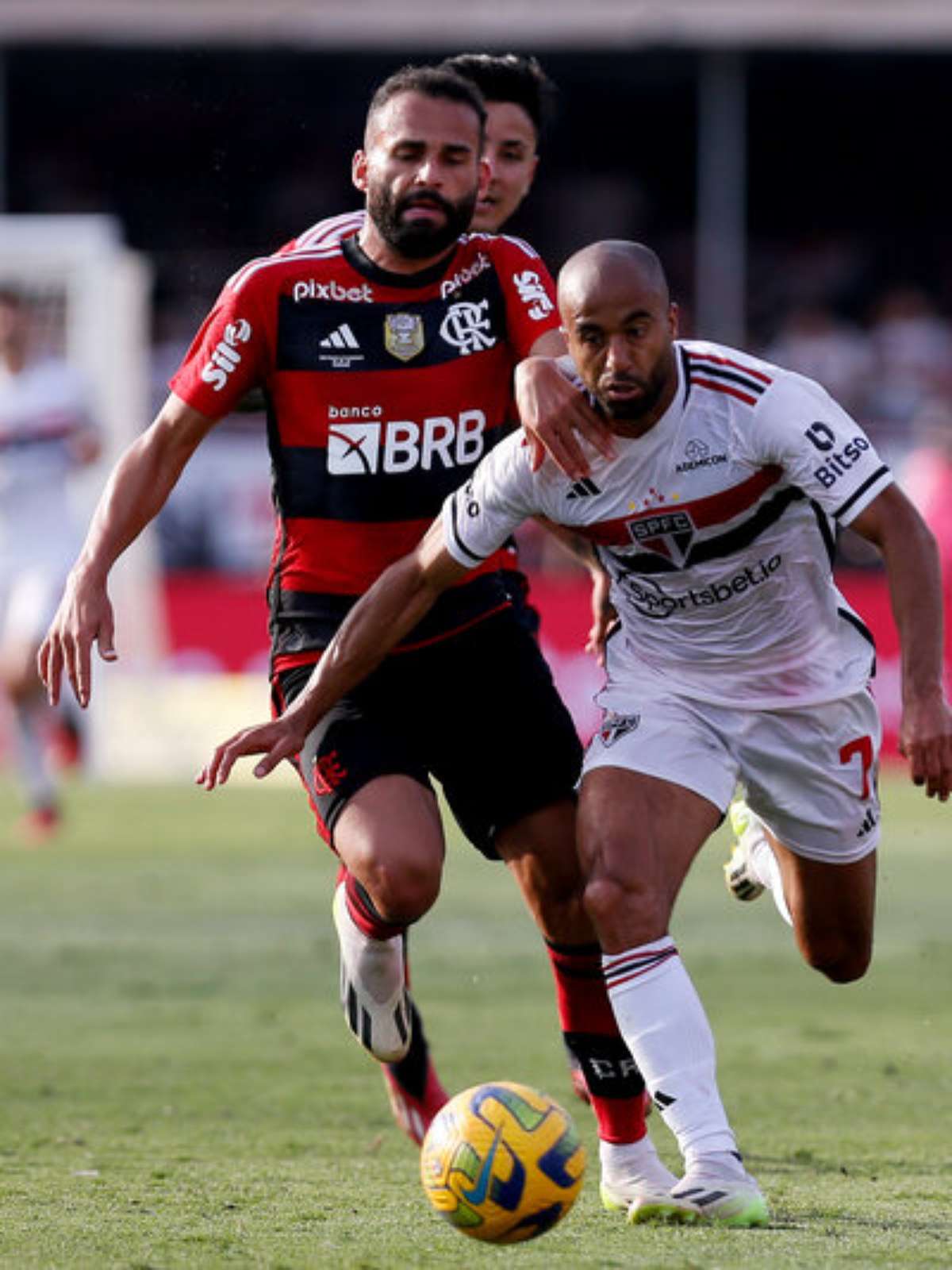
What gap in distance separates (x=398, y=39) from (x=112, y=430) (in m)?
8.23

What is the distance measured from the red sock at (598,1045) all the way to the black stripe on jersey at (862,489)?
4.99 ft

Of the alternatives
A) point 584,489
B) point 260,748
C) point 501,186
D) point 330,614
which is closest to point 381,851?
point 260,748

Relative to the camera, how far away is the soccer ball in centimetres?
541

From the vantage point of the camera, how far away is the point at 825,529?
20.8ft

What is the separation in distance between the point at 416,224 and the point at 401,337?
31 cm

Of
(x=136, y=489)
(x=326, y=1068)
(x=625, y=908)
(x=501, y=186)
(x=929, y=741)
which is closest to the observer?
(x=929, y=741)

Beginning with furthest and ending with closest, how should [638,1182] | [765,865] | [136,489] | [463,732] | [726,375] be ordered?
[765,865]
[463,732]
[136,489]
[638,1182]
[726,375]

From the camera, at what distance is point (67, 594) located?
6.60 metres

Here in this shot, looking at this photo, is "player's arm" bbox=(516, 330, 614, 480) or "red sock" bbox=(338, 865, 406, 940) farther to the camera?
"red sock" bbox=(338, 865, 406, 940)

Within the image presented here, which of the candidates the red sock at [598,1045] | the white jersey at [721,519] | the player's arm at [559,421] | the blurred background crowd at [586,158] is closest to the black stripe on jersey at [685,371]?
the white jersey at [721,519]

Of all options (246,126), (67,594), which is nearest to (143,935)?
(67,594)

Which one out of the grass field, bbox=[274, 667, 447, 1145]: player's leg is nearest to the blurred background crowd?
the grass field

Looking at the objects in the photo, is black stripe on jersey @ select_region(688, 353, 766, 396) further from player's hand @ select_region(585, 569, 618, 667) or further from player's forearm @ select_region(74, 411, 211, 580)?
player's forearm @ select_region(74, 411, 211, 580)

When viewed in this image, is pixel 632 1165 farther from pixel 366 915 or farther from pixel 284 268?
pixel 284 268
